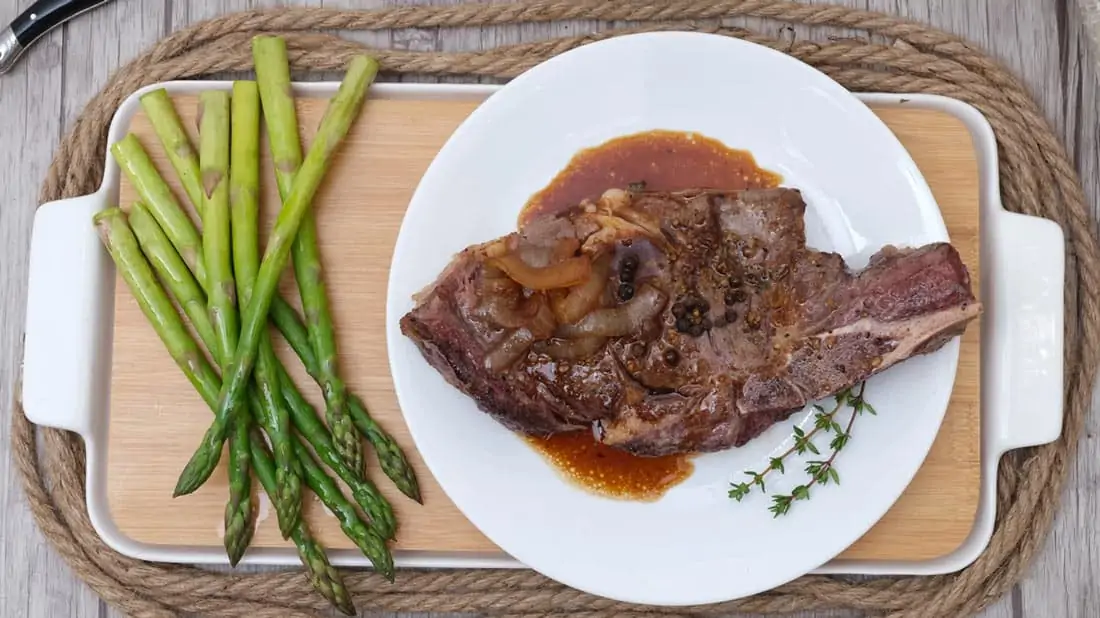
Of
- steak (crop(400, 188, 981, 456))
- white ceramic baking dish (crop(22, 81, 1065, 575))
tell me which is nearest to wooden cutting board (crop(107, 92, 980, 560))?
white ceramic baking dish (crop(22, 81, 1065, 575))

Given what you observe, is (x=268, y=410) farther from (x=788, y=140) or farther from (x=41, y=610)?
(x=788, y=140)

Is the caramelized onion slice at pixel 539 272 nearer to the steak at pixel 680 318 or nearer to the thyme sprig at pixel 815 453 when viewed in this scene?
the steak at pixel 680 318

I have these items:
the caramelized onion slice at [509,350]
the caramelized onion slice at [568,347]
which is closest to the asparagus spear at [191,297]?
the caramelized onion slice at [509,350]

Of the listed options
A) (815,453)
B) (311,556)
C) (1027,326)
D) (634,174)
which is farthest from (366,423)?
(1027,326)

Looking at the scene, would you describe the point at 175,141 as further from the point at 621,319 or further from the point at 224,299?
the point at 621,319

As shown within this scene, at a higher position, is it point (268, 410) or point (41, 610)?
point (268, 410)

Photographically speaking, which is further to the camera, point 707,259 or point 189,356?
point 189,356

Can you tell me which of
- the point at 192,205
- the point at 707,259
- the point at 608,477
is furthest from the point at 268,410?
the point at 707,259
